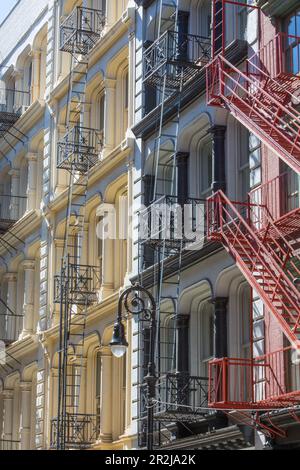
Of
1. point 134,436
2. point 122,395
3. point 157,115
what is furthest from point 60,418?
point 157,115

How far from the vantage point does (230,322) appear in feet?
79.2

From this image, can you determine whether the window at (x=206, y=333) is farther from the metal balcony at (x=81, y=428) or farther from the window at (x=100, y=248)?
the window at (x=100, y=248)

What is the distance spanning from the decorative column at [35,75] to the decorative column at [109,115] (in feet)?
28.2

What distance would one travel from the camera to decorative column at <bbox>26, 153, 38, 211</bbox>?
40219mm

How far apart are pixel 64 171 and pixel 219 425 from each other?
49.5ft

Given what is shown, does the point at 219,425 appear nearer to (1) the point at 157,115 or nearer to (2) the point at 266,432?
(2) the point at 266,432

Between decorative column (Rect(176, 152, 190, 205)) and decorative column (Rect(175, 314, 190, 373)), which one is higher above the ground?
decorative column (Rect(176, 152, 190, 205))

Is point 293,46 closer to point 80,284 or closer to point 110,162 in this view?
point 110,162

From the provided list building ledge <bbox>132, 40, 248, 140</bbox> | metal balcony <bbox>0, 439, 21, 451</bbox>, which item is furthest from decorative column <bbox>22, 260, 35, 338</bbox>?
building ledge <bbox>132, 40, 248, 140</bbox>

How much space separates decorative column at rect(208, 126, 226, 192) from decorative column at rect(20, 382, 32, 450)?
1569 cm

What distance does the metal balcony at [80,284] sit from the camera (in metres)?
31.8

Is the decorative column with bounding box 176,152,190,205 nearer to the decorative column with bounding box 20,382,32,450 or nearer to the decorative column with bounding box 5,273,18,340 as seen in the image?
the decorative column with bounding box 20,382,32,450

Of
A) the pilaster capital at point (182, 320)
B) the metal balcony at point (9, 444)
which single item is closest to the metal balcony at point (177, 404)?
the pilaster capital at point (182, 320)

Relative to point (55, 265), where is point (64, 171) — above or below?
above
